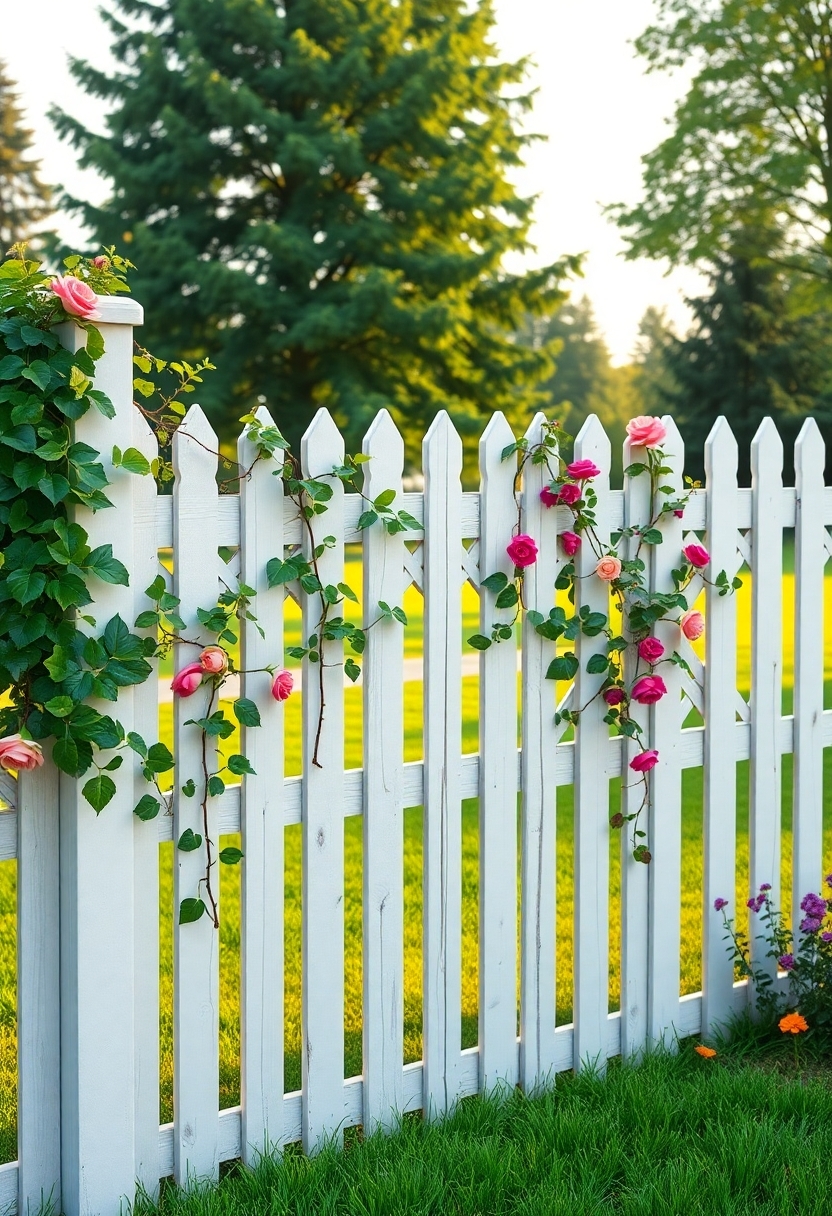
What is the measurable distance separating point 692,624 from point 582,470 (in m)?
0.59

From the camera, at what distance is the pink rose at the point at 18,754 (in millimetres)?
2465

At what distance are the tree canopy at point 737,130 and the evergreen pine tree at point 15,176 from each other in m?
27.2

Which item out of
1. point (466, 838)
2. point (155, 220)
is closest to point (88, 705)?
point (466, 838)

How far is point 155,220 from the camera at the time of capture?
84.2 ft

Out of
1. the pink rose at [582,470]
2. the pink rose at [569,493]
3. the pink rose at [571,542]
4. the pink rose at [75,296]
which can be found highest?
the pink rose at [75,296]

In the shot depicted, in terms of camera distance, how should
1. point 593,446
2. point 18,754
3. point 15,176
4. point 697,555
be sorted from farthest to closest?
point 15,176, point 697,555, point 593,446, point 18,754

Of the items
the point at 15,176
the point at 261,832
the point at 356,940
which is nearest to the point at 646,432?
the point at 261,832

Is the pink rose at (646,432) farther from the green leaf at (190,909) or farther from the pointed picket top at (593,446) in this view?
the green leaf at (190,909)

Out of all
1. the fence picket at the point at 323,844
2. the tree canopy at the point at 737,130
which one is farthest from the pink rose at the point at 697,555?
the tree canopy at the point at 737,130

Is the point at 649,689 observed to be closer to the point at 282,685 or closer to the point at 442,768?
the point at 442,768

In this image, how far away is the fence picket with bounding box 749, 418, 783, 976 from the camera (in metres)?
3.76

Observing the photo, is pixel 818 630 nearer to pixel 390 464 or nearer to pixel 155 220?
pixel 390 464

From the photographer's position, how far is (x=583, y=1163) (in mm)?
2766

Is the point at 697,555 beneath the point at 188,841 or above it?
above
